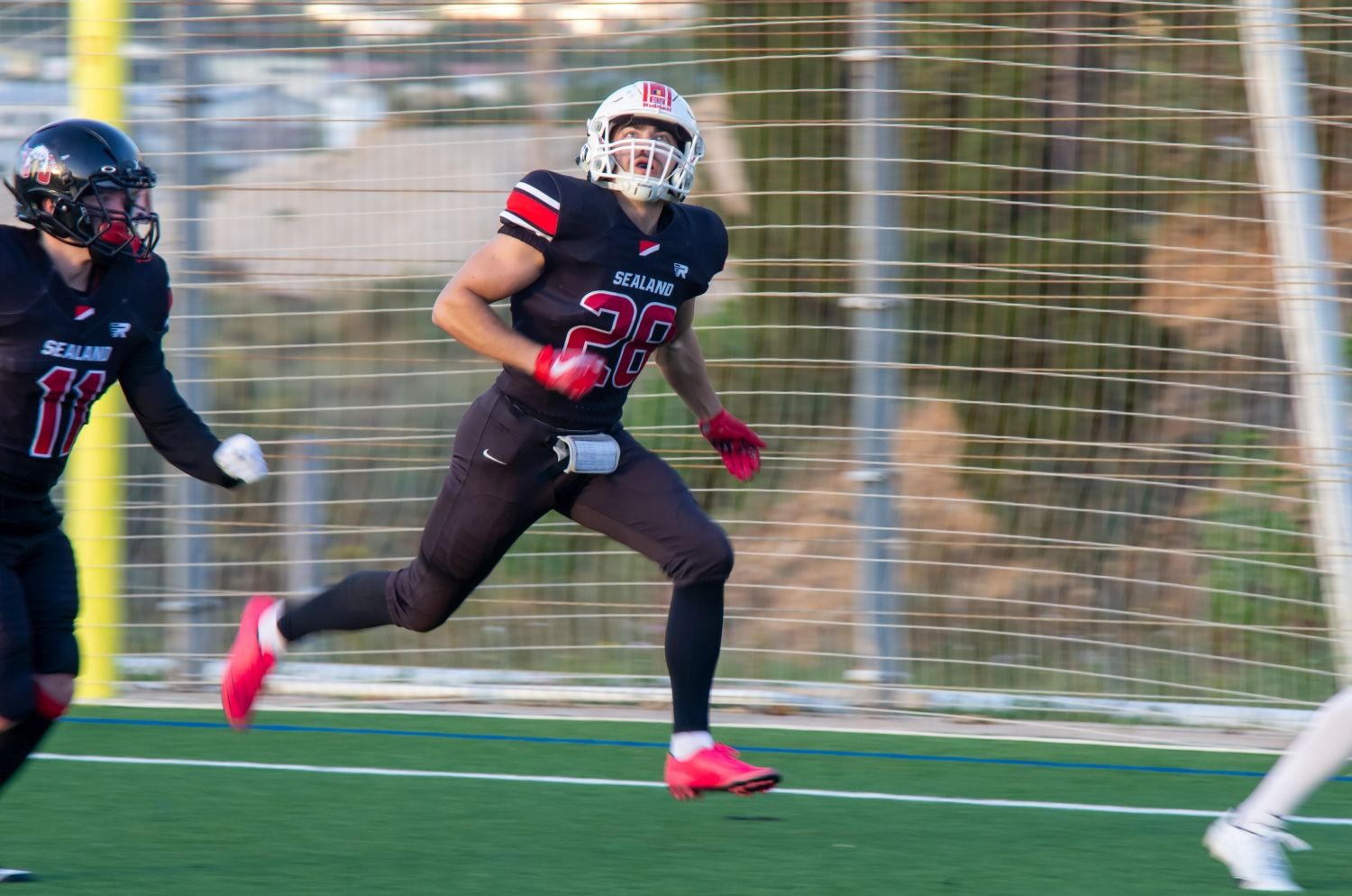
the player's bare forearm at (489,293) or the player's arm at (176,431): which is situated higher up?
the player's bare forearm at (489,293)

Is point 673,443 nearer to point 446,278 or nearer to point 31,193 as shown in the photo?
point 446,278

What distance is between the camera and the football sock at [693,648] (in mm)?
4363

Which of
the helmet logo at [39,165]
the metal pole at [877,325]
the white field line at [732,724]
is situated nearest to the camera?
the helmet logo at [39,165]

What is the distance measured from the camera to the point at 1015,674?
6.14m

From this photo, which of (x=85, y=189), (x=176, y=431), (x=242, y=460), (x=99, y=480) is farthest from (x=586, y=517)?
(x=99, y=480)

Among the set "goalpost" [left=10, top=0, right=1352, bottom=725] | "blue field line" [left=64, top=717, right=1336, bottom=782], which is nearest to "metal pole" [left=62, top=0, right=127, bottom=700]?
"goalpost" [left=10, top=0, right=1352, bottom=725]

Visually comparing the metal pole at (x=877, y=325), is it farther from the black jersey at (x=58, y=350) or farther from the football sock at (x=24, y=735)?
the football sock at (x=24, y=735)

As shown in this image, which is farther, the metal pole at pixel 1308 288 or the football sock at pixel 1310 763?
the metal pole at pixel 1308 288

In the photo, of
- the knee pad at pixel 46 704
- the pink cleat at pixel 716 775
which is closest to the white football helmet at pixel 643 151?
the pink cleat at pixel 716 775

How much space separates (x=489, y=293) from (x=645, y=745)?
1970 mm

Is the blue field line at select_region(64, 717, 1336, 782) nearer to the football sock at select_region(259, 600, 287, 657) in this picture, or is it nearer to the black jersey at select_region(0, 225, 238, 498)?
the football sock at select_region(259, 600, 287, 657)

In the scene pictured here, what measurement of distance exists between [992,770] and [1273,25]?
99.6 inches

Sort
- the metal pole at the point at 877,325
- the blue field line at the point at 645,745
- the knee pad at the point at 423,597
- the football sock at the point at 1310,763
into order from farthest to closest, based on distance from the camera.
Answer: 1. the metal pole at the point at 877,325
2. the blue field line at the point at 645,745
3. the knee pad at the point at 423,597
4. the football sock at the point at 1310,763

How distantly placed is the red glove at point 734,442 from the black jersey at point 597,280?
0.50m
